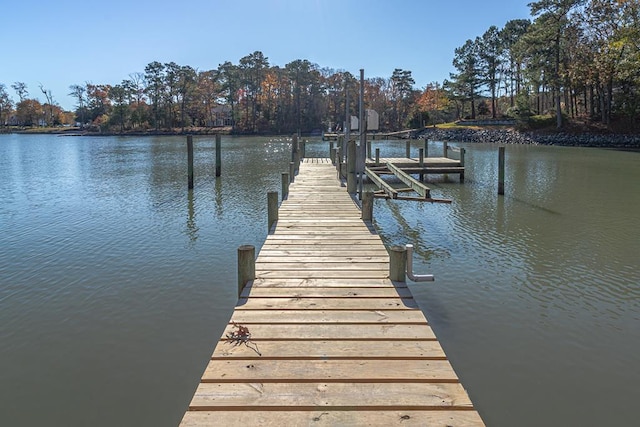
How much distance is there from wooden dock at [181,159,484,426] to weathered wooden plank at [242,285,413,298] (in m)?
0.01

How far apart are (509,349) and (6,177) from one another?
25.9 m

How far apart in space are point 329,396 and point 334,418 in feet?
0.77

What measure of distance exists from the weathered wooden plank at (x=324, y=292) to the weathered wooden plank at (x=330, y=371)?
1520 millimetres

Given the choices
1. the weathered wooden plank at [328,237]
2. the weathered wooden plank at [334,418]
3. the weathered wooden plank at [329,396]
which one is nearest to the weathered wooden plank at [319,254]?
the weathered wooden plank at [328,237]

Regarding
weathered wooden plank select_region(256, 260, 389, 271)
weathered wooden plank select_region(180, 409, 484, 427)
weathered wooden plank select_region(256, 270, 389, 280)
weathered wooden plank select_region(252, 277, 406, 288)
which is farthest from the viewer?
weathered wooden plank select_region(256, 260, 389, 271)

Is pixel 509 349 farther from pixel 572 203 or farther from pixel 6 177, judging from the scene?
pixel 6 177

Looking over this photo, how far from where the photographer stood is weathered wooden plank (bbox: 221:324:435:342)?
4305mm

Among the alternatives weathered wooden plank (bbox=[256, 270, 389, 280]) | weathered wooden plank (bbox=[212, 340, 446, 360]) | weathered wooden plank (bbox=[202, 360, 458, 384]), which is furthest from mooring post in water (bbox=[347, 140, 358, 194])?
weathered wooden plank (bbox=[202, 360, 458, 384])

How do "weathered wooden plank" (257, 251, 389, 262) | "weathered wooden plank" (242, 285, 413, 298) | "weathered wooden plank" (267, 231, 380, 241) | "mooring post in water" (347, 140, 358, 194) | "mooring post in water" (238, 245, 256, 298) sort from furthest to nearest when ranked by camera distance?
"mooring post in water" (347, 140, 358, 194) → "weathered wooden plank" (267, 231, 380, 241) → "weathered wooden plank" (257, 251, 389, 262) → "mooring post in water" (238, 245, 256, 298) → "weathered wooden plank" (242, 285, 413, 298)

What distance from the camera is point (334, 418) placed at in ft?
10.3

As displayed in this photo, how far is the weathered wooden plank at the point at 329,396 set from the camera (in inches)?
128

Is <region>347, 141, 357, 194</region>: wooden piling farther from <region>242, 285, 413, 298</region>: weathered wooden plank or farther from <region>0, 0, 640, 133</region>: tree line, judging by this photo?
<region>0, 0, 640, 133</region>: tree line

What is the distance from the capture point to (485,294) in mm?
7535

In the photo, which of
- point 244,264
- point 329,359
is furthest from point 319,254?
point 329,359
